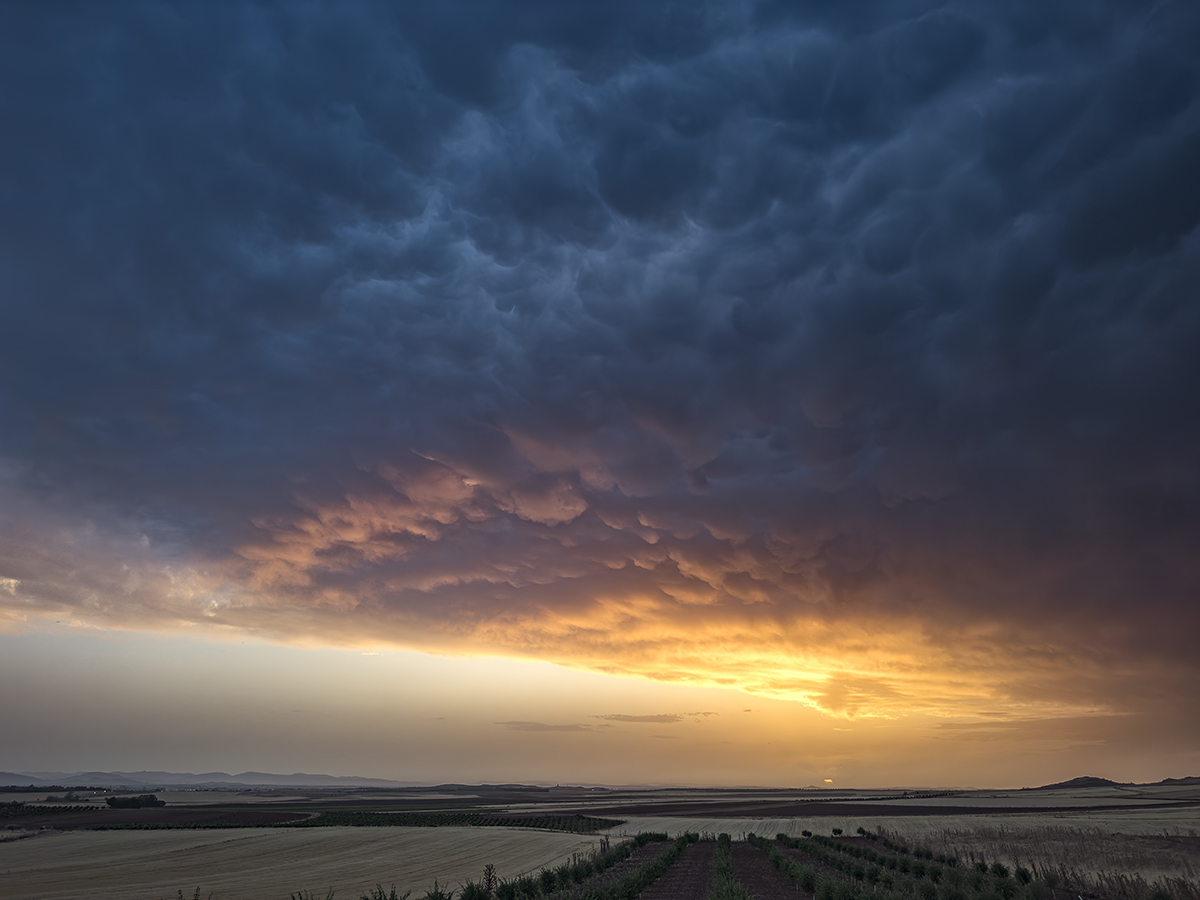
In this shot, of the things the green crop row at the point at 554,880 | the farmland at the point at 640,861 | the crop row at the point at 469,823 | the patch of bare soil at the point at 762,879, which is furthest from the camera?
the crop row at the point at 469,823

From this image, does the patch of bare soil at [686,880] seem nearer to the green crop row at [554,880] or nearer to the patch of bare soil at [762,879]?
the patch of bare soil at [762,879]

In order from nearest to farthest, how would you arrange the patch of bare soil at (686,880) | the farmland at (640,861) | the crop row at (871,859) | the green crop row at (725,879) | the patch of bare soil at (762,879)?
the green crop row at (725,879)
the patch of bare soil at (686,880)
the patch of bare soil at (762,879)
the farmland at (640,861)
the crop row at (871,859)

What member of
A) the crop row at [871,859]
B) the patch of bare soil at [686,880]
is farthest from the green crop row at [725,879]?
the crop row at [871,859]

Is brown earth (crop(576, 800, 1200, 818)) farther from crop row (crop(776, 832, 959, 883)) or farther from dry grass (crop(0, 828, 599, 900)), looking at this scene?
crop row (crop(776, 832, 959, 883))

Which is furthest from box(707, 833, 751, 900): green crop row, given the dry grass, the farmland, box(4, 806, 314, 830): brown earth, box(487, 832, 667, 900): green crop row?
box(4, 806, 314, 830): brown earth

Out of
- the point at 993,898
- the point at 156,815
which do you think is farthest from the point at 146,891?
the point at 156,815

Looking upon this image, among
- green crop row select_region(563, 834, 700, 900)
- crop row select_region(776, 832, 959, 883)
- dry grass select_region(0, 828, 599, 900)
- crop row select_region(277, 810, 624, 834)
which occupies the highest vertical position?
green crop row select_region(563, 834, 700, 900)

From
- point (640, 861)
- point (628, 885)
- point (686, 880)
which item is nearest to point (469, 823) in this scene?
point (640, 861)
